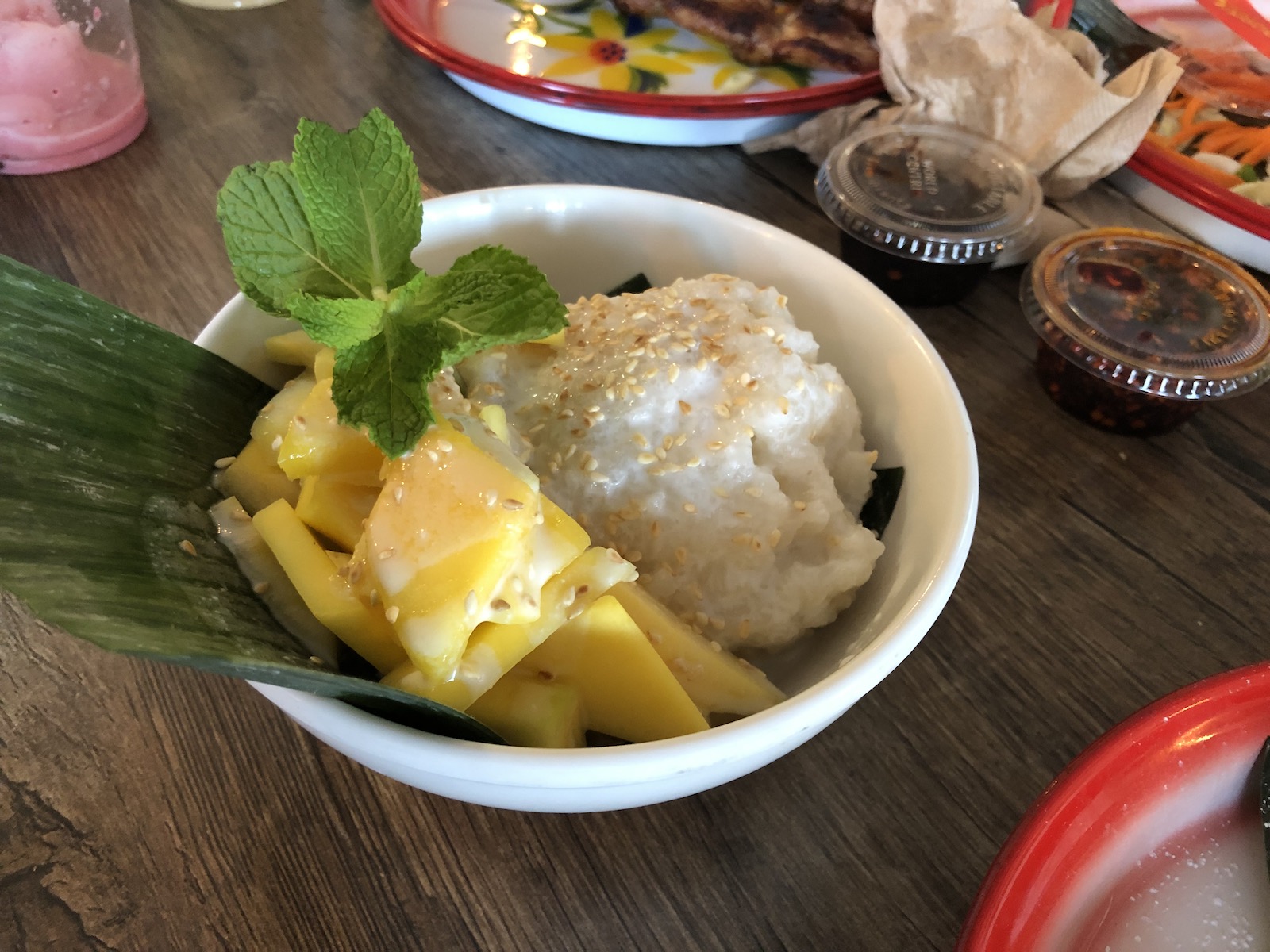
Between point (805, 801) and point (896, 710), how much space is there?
15 cm

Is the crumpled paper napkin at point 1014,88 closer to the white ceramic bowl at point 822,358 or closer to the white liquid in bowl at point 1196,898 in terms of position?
the white ceramic bowl at point 822,358

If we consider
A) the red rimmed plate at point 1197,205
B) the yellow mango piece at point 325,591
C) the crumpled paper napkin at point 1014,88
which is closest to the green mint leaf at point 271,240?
the yellow mango piece at point 325,591

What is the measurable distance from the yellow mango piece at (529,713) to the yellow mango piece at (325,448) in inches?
8.8

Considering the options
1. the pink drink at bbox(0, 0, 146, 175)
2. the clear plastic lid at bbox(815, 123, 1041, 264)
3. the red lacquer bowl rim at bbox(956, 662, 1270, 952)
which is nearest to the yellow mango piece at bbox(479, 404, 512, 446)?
the red lacquer bowl rim at bbox(956, 662, 1270, 952)

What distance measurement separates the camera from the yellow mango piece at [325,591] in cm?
71

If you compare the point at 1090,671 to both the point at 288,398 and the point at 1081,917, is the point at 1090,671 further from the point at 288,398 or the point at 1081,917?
the point at 288,398

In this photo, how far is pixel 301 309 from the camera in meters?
0.75

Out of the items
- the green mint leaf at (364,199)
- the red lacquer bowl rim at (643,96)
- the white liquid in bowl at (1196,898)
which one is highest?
the green mint leaf at (364,199)

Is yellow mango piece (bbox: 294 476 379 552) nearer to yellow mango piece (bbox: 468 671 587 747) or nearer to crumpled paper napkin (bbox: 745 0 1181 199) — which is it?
yellow mango piece (bbox: 468 671 587 747)

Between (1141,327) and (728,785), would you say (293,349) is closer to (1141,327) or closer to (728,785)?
(728,785)

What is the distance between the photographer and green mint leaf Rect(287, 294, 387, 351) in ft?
2.47

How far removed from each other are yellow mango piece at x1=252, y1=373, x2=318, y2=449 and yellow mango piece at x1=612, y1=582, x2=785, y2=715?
36 centimetres

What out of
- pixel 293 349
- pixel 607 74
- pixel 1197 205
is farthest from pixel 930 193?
pixel 293 349

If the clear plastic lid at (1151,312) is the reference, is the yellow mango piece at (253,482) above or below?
below
